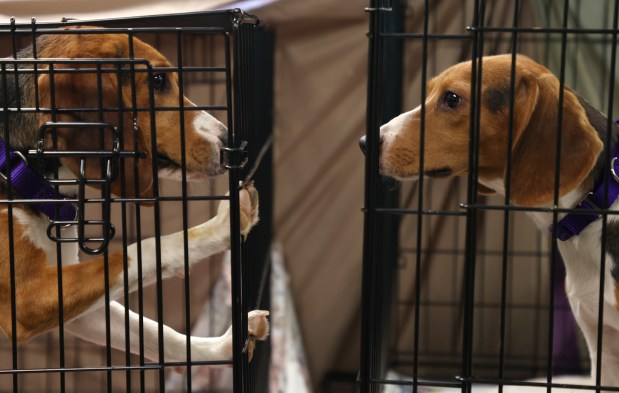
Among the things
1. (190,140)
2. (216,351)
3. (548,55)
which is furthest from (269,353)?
(548,55)

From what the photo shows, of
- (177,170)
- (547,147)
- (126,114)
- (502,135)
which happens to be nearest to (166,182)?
(177,170)

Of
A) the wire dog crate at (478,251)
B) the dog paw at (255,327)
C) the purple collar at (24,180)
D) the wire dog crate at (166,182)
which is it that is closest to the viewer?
the wire dog crate at (166,182)

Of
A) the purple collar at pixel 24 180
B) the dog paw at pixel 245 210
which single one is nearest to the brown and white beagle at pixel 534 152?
the dog paw at pixel 245 210

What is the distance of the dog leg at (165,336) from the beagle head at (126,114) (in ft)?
1.10

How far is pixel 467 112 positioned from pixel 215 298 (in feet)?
4.50

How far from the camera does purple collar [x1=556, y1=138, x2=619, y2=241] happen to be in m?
1.80

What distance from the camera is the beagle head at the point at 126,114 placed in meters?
1.77

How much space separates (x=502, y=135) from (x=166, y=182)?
1.33 metres

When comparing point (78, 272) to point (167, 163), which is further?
point (167, 163)

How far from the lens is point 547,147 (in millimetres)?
1814

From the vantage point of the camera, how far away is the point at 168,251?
1.83 metres

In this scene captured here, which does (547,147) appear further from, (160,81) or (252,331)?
(160,81)

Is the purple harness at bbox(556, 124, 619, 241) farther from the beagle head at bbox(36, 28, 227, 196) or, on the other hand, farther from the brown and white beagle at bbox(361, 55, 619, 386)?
the beagle head at bbox(36, 28, 227, 196)

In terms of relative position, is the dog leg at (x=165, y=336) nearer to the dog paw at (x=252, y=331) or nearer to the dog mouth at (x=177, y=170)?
the dog paw at (x=252, y=331)
